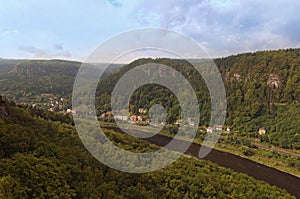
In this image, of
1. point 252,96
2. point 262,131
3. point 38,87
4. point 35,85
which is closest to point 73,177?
point 262,131

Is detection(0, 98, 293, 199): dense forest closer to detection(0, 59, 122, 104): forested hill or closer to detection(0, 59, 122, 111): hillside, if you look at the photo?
detection(0, 59, 122, 111): hillside

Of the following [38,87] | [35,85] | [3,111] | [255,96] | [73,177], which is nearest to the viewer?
[73,177]

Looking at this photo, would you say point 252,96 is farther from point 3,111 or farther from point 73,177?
point 73,177

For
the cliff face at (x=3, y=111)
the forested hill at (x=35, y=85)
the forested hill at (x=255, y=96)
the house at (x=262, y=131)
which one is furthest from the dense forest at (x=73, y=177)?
the forested hill at (x=35, y=85)

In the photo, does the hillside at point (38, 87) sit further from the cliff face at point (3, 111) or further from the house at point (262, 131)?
the cliff face at point (3, 111)

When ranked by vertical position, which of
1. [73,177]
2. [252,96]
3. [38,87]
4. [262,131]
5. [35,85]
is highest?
[35,85]

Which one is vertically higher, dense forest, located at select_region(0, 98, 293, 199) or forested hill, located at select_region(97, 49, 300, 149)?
forested hill, located at select_region(97, 49, 300, 149)

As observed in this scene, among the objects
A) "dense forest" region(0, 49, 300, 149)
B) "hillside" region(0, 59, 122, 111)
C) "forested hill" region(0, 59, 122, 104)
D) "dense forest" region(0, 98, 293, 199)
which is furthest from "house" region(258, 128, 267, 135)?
"forested hill" region(0, 59, 122, 104)

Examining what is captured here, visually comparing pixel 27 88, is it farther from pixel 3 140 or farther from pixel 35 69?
pixel 3 140

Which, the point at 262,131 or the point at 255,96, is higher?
the point at 255,96
